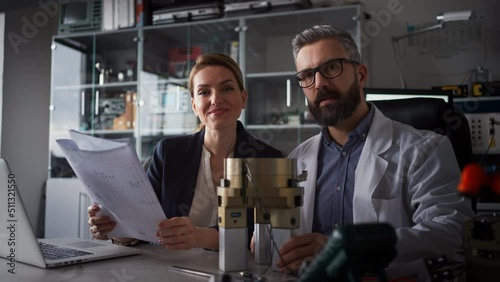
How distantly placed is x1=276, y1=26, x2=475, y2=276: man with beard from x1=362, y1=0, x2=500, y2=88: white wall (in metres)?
1.69

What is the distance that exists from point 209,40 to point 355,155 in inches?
85.6

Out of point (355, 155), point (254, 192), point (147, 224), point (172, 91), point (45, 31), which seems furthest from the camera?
point (45, 31)

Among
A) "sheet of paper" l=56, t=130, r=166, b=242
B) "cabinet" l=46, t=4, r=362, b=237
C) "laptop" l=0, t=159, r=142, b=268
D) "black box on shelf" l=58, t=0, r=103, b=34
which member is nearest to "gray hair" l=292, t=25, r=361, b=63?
"sheet of paper" l=56, t=130, r=166, b=242

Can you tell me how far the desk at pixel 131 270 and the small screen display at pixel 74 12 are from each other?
2908mm

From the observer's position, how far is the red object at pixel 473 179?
0.46 meters

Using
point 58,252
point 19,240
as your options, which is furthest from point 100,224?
point 19,240

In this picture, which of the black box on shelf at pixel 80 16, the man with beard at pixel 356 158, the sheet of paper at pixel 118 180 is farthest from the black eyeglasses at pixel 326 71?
the black box on shelf at pixel 80 16

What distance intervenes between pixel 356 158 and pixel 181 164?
2.11 ft

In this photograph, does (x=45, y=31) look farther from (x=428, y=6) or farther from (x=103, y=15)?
(x=428, y=6)

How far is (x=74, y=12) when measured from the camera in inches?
137

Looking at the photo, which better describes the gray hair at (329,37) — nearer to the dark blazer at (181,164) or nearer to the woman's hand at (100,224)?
the dark blazer at (181,164)

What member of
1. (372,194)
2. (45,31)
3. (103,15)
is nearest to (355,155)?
(372,194)

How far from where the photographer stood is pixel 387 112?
1.53 metres

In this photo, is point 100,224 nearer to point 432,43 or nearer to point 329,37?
point 329,37
